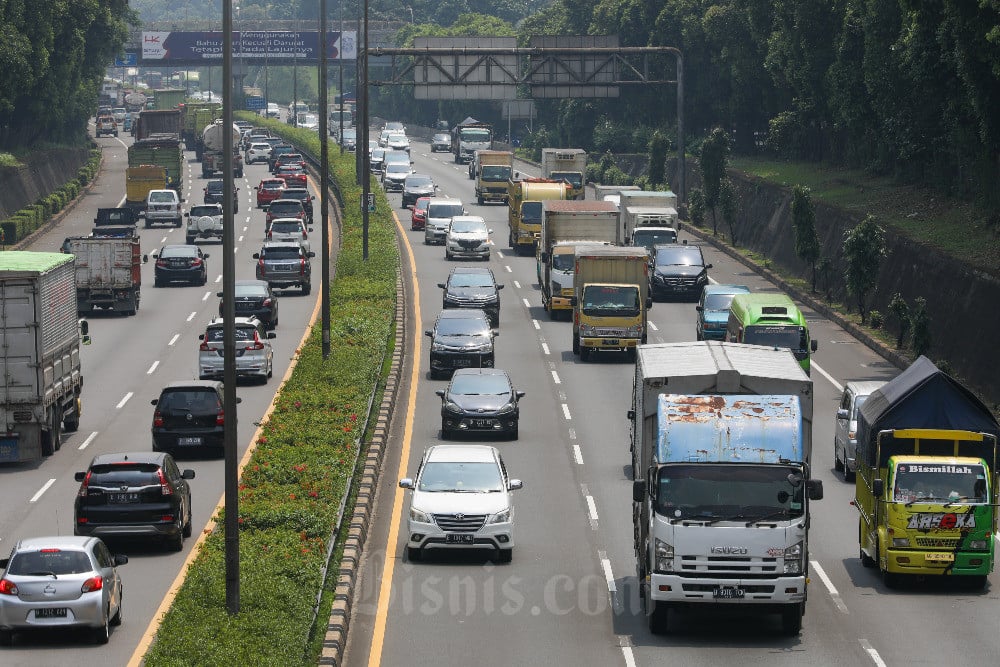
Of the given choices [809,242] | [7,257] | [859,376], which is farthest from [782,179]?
[7,257]

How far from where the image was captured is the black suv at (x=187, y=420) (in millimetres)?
35062

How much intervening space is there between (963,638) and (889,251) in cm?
3529

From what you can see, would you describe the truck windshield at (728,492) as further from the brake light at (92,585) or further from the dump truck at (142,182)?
the dump truck at (142,182)

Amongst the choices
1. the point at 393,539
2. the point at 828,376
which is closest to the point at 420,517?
the point at 393,539

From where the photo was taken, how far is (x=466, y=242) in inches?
2808

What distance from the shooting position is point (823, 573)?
26578mm

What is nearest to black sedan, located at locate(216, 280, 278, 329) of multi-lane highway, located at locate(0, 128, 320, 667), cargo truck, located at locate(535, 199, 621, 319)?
multi-lane highway, located at locate(0, 128, 320, 667)

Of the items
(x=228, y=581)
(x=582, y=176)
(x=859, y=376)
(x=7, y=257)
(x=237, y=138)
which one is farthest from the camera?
(x=237, y=138)

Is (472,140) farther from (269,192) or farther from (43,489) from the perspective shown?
(43,489)

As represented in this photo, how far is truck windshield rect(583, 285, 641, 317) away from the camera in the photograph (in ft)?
157

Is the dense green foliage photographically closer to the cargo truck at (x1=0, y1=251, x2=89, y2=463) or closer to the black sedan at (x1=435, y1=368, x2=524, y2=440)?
the cargo truck at (x1=0, y1=251, x2=89, y2=463)

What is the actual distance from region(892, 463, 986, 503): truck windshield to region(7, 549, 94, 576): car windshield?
1175 cm

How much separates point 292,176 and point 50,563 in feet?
272

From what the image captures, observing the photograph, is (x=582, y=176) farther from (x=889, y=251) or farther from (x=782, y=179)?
(x=889, y=251)
